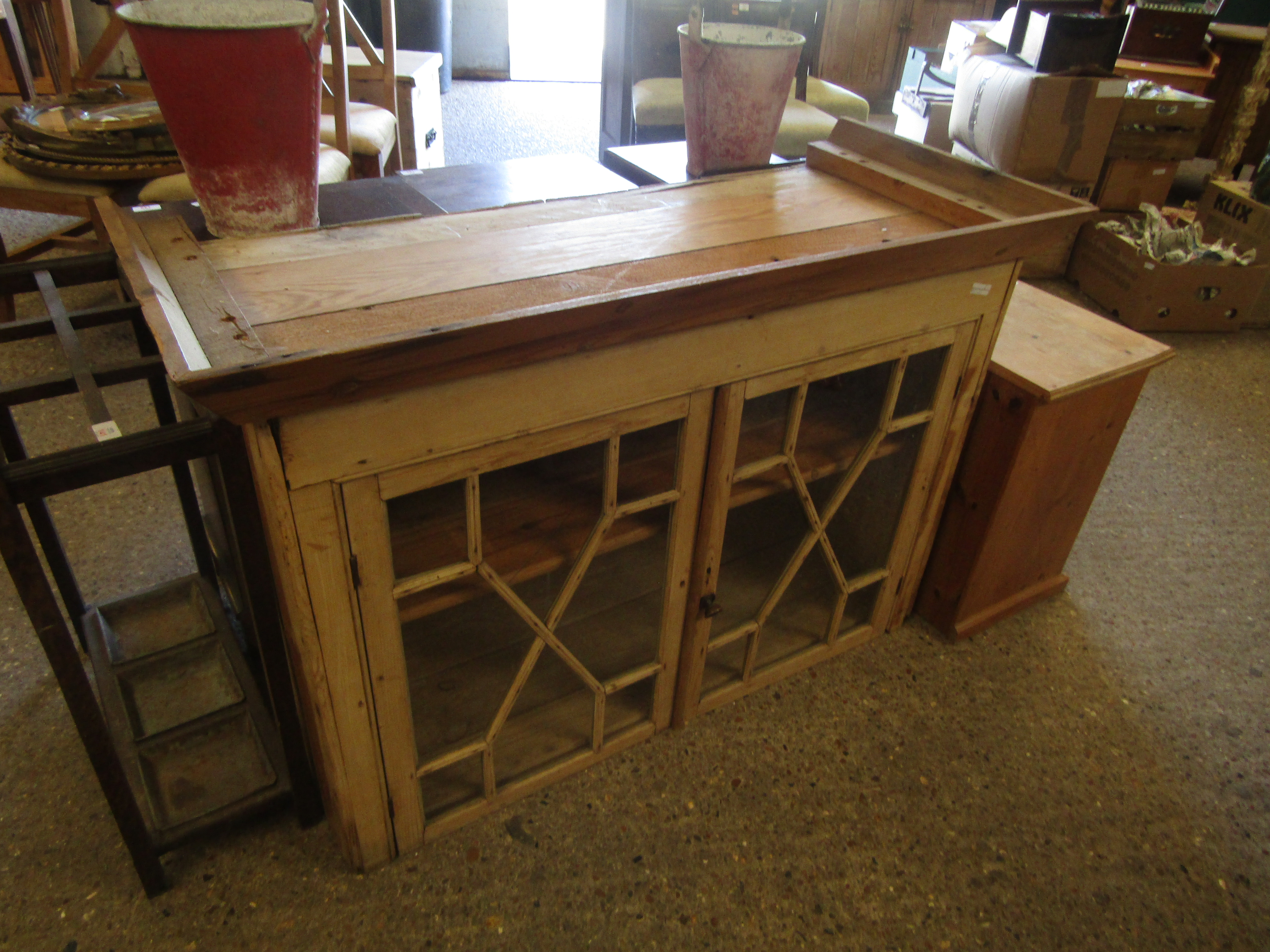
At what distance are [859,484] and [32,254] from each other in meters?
2.68

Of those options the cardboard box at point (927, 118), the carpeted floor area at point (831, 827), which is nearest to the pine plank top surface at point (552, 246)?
the carpeted floor area at point (831, 827)

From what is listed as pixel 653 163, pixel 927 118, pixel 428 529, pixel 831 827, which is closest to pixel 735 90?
pixel 653 163

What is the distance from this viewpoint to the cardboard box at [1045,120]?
115 inches

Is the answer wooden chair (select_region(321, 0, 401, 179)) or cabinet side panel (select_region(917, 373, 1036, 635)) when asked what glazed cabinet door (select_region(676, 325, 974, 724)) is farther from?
wooden chair (select_region(321, 0, 401, 179))

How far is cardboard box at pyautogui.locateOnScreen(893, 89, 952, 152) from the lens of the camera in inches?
147

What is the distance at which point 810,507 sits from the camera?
1.35 metres

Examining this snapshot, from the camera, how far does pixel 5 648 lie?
1.57 meters

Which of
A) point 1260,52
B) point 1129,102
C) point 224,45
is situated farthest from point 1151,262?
point 224,45

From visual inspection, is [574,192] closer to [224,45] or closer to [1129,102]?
[224,45]

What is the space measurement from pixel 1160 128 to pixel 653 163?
94.6 inches

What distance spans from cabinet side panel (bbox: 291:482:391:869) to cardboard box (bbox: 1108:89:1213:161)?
3.30m

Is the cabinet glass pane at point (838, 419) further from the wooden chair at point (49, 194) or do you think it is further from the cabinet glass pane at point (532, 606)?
the wooden chair at point (49, 194)

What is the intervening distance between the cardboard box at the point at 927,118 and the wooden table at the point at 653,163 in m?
2.09

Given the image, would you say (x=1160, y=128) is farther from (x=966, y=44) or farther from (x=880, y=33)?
(x=880, y=33)
